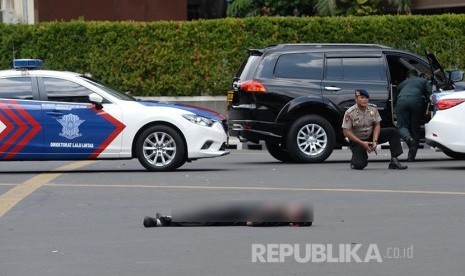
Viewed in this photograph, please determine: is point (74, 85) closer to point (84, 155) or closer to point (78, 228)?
point (84, 155)

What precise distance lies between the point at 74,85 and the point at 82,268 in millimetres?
8232

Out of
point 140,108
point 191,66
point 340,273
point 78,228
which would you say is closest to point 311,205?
point 78,228

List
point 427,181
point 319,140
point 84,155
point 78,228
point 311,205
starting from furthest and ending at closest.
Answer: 1. point 319,140
2. point 84,155
3. point 427,181
4. point 311,205
5. point 78,228

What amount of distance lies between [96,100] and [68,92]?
0.48 m

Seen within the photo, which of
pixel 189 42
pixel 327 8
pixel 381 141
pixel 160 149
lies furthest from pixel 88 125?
pixel 327 8

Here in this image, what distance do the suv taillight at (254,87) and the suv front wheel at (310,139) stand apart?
77 centimetres

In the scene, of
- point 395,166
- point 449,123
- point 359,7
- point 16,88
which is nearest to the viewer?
point 16,88

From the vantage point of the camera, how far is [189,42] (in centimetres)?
2872

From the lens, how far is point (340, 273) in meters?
8.98

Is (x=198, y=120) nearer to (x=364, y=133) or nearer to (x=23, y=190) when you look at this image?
(x=364, y=133)

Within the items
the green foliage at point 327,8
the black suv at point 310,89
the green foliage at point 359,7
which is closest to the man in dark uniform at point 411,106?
the black suv at point 310,89

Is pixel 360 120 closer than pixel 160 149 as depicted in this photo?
No

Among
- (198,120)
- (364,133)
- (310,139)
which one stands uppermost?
(198,120)

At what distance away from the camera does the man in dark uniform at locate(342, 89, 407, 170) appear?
17641mm
